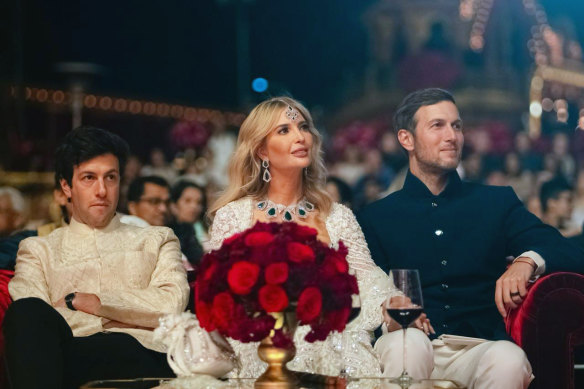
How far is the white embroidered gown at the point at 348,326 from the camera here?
379cm

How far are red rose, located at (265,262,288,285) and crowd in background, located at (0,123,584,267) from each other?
2.53 metres

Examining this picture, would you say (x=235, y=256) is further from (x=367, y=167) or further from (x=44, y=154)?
(x=44, y=154)

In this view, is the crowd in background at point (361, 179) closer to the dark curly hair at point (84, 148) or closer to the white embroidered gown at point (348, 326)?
the dark curly hair at point (84, 148)

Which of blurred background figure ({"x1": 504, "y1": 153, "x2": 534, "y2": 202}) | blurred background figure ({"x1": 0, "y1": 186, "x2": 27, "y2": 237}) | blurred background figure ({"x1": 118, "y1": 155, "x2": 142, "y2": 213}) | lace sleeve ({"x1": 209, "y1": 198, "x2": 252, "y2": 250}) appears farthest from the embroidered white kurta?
blurred background figure ({"x1": 504, "y1": 153, "x2": 534, "y2": 202})

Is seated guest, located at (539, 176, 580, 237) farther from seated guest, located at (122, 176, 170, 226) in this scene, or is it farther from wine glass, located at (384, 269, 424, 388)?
wine glass, located at (384, 269, 424, 388)

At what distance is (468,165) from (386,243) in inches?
302

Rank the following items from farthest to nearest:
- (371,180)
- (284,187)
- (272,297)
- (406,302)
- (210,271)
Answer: (371,180) < (284,187) < (406,302) < (210,271) < (272,297)

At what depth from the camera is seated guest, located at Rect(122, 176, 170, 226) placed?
20.9ft

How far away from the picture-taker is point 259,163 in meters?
4.48

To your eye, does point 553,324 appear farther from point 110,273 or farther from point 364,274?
point 110,273

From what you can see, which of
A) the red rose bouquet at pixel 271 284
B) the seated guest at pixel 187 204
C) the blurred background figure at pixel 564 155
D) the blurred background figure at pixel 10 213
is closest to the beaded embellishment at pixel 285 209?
the red rose bouquet at pixel 271 284

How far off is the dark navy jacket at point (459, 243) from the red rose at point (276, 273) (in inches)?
55.1

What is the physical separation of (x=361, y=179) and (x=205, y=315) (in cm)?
819

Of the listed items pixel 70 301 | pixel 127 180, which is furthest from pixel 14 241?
pixel 127 180
